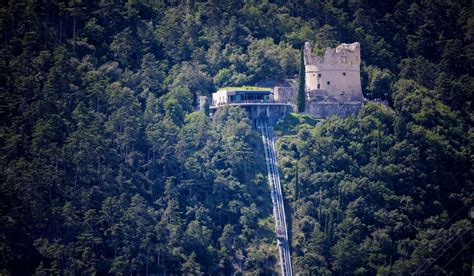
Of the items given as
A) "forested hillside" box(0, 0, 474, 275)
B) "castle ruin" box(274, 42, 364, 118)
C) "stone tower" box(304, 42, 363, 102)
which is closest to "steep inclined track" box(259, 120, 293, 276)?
"forested hillside" box(0, 0, 474, 275)

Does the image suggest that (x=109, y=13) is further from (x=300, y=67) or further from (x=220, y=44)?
(x=300, y=67)

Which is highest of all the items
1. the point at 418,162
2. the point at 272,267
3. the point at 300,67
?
the point at 300,67

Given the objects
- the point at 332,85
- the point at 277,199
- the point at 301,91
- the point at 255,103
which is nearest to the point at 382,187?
the point at 277,199

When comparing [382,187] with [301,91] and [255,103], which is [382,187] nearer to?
[301,91]

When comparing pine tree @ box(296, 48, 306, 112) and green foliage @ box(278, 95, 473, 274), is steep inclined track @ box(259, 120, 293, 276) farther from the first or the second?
pine tree @ box(296, 48, 306, 112)

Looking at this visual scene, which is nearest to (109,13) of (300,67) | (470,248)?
(300,67)

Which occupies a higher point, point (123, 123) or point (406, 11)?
point (406, 11)
